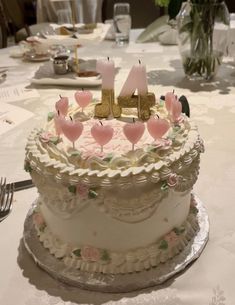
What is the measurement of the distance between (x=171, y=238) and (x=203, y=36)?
101 cm

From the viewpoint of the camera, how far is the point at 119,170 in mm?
716

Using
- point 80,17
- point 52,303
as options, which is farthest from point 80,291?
point 80,17

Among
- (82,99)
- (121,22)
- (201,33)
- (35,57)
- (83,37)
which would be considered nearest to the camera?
(82,99)

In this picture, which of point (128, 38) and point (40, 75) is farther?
point (128, 38)

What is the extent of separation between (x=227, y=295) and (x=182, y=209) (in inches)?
6.8

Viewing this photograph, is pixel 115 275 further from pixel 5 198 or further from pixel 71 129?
pixel 5 198

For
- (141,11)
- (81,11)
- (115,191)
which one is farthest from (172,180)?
(141,11)

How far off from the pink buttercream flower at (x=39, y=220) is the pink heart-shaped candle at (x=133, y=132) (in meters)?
0.25

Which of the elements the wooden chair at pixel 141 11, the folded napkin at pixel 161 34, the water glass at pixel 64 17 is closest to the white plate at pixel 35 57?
the water glass at pixel 64 17

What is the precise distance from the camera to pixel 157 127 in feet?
2.56

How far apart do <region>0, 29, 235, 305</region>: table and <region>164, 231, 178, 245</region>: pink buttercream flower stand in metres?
0.06

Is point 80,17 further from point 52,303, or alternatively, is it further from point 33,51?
point 52,303

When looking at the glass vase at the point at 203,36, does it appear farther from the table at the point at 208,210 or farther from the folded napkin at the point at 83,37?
the folded napkin at the point at 83,37

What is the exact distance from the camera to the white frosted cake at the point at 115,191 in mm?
715
